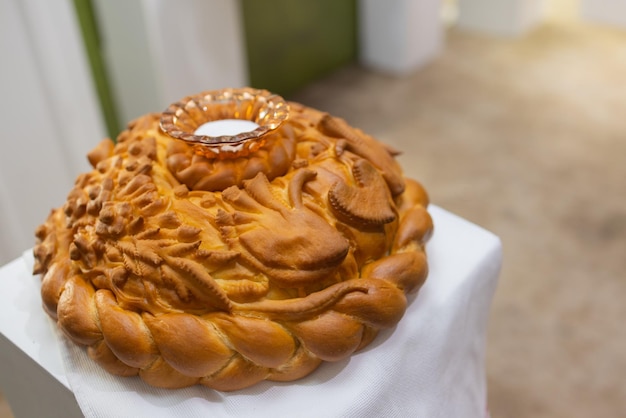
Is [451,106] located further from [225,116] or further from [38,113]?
[225,116]

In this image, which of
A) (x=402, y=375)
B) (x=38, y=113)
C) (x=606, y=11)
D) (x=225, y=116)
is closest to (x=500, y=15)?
(x=606, y=11)

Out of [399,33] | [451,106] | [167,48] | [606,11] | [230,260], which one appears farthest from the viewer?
[606,11]

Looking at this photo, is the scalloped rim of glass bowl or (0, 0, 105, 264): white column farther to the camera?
(0, 0, 105, 264): white column

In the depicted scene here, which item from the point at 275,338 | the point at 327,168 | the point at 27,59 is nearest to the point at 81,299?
the point at 275,338

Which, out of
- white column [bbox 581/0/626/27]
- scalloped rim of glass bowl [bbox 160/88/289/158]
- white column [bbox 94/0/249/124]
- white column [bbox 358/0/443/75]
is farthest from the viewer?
white column [bbox 581/0/626/27]

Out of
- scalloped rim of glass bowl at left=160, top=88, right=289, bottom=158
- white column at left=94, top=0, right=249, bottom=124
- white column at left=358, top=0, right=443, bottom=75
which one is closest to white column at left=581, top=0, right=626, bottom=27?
white column at left=358, top=0, right=443, bottom=75

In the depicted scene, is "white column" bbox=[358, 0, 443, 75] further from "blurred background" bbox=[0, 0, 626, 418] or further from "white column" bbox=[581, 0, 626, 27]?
"white column" bbox=[581, 0, 626, 27]

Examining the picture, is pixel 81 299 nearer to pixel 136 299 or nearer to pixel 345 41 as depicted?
pixel 136 299
